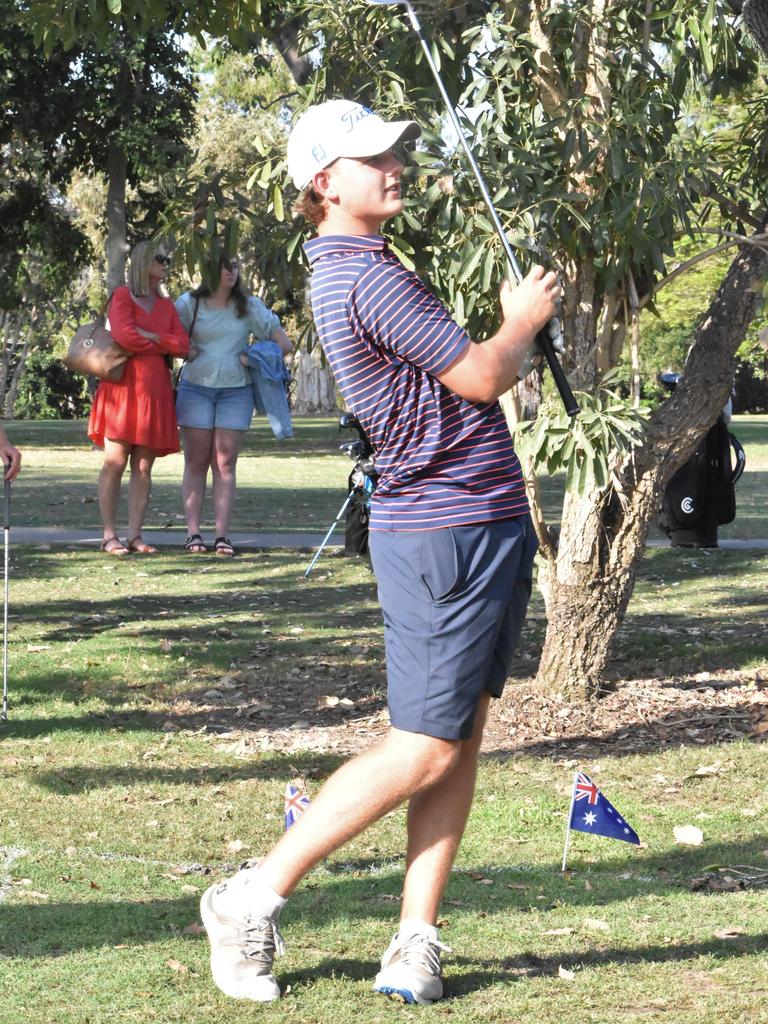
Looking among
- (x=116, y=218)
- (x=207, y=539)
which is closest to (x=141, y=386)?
(x=207, y=539)

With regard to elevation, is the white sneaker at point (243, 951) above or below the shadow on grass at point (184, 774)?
above

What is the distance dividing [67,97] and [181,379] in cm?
1638

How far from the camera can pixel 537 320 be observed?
12.3ft

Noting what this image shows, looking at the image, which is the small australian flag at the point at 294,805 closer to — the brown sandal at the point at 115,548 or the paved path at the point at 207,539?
the brown sandal at the point at 115,548

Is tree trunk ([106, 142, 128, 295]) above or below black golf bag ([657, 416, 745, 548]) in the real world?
above

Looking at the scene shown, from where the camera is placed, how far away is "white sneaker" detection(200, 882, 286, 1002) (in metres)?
3.75

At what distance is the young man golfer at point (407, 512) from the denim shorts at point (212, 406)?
7856 mm

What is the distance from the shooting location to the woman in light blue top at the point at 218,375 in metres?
11.5

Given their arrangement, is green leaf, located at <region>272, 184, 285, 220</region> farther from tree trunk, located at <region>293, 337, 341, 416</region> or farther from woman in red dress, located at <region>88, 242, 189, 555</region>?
tree trunk, located at <region>293, 337, 341, 416</region>

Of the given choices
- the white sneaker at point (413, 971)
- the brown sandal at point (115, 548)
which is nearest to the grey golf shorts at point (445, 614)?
the white sneaker at point (413, 971)

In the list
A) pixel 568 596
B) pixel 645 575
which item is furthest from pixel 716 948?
pixel 645 575

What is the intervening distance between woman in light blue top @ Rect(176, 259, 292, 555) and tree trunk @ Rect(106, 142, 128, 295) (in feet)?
57.2

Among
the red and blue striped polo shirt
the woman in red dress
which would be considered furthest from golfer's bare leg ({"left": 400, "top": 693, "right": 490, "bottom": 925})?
the woman in red dress

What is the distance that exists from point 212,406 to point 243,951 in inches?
322
